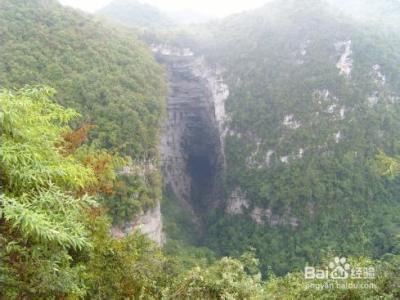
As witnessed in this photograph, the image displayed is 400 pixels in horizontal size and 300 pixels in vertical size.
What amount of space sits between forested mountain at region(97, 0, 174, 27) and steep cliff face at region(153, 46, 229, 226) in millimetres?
21660

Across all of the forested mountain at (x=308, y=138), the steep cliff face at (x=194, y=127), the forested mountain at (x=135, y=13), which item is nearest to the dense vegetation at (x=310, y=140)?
the forested mountain at (x=308, y=138)

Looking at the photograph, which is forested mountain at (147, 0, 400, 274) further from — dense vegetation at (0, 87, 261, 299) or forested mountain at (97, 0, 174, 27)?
dense vegetation at (0, 87, 261, 299)

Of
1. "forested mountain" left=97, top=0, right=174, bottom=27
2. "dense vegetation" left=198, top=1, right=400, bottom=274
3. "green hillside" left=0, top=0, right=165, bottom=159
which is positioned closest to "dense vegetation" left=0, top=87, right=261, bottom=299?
"green hillside" left=0, top=0, right=165, bottom=159

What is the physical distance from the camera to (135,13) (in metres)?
66.8

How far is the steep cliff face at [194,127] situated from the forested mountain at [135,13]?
21660mm

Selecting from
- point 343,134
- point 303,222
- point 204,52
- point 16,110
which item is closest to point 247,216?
point 303,222

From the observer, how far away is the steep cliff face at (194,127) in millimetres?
41000

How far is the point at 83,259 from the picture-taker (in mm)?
6984

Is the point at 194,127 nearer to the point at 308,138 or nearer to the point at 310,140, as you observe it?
the point at 308,138

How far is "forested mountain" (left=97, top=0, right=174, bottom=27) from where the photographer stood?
64500 millimetres

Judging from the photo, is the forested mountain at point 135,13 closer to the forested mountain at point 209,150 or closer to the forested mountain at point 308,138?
the forested mountain at point 209,150

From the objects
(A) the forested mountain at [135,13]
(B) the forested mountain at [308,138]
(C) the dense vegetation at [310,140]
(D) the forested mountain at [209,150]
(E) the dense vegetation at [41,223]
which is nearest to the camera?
(E) the dense vegetation at [41,223]

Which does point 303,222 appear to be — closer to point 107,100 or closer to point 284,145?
point 284,145

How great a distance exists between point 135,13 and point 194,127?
29833 mm
